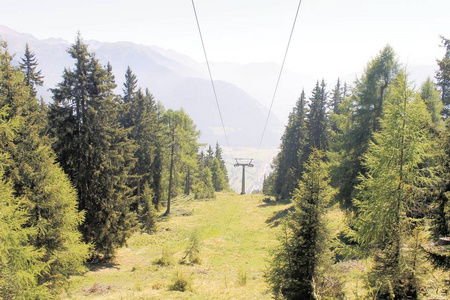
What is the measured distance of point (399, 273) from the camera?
8.94 m

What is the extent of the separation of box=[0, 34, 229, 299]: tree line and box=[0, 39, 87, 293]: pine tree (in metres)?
0.04

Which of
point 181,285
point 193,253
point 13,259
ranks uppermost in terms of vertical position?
point 13,259

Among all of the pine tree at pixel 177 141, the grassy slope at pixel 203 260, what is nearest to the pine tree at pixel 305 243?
the grassy slope at pixel 203 260

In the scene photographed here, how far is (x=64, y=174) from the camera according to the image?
15.8 meters

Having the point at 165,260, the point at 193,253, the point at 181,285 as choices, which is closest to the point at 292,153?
the point at 193,253

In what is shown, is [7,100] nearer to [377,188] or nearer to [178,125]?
[377,188]

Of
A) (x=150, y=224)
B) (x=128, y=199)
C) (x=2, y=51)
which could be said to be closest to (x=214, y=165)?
(x=150, y=224)

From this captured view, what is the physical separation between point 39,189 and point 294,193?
39.5ft

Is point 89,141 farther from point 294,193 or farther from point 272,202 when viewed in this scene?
point 272,202

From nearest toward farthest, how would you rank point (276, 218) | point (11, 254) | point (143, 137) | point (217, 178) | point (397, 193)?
point (11, 254), point (397, 193), point (276, 218), point (143, 137), point (217, 178)

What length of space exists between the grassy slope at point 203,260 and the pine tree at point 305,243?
1275mm

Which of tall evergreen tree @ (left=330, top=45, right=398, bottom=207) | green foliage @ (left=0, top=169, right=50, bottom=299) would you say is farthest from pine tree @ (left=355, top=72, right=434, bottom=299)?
green foliage @ (left=0, top=169, right=50, bottom=299)

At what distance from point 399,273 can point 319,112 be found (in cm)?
3362

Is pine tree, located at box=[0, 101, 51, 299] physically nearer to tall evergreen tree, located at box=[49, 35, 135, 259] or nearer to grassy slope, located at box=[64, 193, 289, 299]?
grassy slope, located at box=[64, 193, 289, 299]
